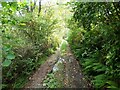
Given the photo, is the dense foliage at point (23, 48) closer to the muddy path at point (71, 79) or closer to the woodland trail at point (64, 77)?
the woodland trail at point (64, 77)

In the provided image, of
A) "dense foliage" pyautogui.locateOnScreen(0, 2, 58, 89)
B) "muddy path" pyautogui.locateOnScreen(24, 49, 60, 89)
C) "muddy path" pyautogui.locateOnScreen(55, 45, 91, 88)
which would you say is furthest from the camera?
"muddy path" pyautogui.locateOnScreen(24, 49, 60, 89)

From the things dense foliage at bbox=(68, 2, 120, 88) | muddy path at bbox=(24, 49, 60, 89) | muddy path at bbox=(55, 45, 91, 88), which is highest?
dense foliage at bbox=(68, 2, 120, 88)

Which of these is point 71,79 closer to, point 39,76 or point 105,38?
point 39,76

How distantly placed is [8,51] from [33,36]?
1091 cm

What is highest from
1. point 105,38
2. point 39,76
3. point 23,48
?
point 105,38

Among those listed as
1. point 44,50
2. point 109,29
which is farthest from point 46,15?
point 109,29

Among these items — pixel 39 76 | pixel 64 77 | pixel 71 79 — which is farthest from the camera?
pixel 39 76

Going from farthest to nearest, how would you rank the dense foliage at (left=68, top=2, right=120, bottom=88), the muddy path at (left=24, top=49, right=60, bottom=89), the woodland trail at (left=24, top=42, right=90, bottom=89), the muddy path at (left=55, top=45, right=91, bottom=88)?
the muddy path at (left=24, top=49, right=60, bottom=89) → the woodland trail at (left=24, top=42, right=90, bottom=89) → the muddy path at (left=55, top=45, right=91, bottom=88) → the dense foliage at (left=68, top=2, right=120, bottom=88)

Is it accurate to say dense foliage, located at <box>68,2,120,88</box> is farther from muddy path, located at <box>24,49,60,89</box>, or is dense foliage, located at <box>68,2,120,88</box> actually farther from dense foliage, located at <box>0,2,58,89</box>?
muddy path, located at <box>24,49,60,89</box>

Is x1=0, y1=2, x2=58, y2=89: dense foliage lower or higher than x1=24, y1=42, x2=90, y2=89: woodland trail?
higher

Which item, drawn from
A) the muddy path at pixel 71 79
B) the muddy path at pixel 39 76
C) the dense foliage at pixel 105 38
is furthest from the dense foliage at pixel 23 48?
the dense foliage at pixel 105 38

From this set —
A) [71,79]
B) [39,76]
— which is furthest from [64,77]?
[39,76]

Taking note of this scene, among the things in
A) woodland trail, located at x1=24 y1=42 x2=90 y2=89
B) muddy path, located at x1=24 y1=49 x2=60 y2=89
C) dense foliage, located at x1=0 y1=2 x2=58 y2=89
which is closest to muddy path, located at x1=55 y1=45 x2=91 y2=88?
woodland trail, located at x1=24 y1=42 x2=90 y2=89

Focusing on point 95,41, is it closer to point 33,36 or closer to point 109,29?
point 109,29
